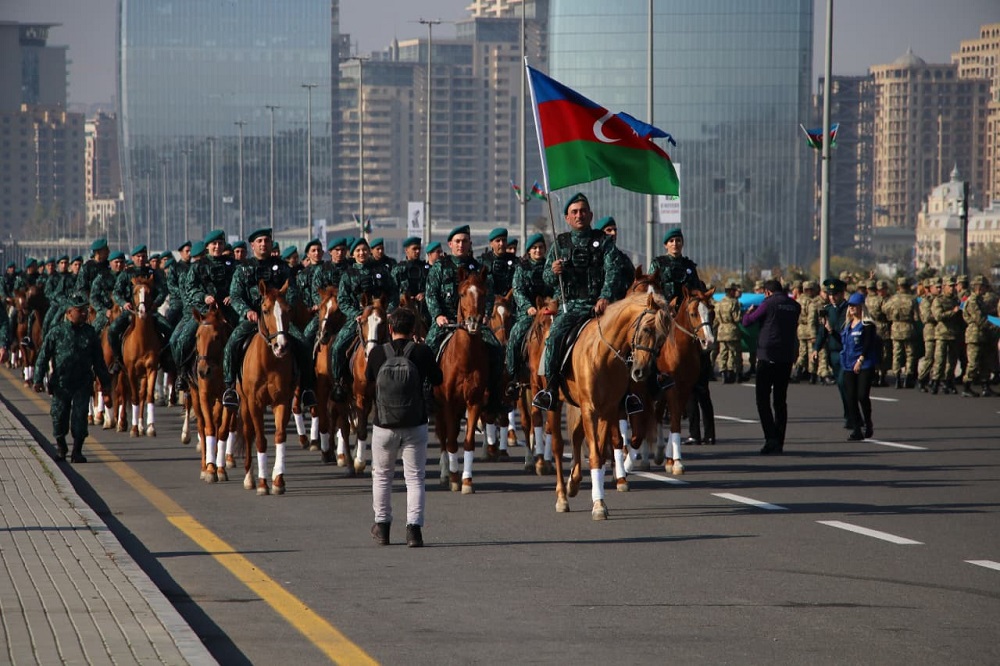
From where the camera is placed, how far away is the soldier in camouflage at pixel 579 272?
1476cm

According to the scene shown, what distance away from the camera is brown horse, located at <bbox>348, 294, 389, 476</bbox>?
14.3 m

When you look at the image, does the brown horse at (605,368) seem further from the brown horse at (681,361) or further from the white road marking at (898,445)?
the white road marking at (898,445)

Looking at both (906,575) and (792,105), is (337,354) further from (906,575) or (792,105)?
(792,105)

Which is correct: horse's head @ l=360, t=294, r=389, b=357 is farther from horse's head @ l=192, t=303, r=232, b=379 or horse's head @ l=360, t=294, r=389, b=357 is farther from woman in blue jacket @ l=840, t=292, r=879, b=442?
woman in blue jacket @ l=840, t=292, r=879, b=442

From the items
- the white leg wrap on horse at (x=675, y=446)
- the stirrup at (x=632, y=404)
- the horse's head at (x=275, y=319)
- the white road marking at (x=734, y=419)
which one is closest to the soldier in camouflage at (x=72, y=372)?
the horse's head at (x=275, y=319)

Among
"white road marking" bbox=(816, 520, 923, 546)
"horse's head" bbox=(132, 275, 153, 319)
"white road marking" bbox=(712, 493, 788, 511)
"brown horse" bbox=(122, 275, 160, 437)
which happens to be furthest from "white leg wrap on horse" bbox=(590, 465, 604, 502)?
"horse's head" bbox=(132, 275, 153, 319)

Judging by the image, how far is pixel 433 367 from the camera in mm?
12328

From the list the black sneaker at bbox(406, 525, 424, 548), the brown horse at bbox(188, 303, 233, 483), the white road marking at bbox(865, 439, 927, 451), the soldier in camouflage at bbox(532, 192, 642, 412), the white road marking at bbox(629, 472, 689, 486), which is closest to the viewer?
the black sneaker at bbox(406, 525, 424, 548)

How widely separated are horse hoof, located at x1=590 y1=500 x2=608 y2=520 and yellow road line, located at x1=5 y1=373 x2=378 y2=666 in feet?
9.82

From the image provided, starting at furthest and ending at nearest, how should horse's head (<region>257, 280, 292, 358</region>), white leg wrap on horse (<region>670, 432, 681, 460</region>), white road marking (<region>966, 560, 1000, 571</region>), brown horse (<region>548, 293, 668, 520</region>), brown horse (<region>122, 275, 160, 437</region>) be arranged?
brown horse (<region>122, 275, 160, 437</region>) → white leg wrap on horse (<region>670, 432, 681, 460</region>) → horse's head (<region>257, 280, 292, 358</region>) → brown horse (<region>548, 293, 668, 520</region>) → white road marking (<region>966, 560, 1000, 571</region>)

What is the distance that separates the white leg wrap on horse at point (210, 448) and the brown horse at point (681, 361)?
4150mm

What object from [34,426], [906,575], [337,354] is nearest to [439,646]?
[906,575]

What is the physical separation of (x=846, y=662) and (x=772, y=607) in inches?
57.1

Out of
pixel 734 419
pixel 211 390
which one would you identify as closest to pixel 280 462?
pixel 211 390
